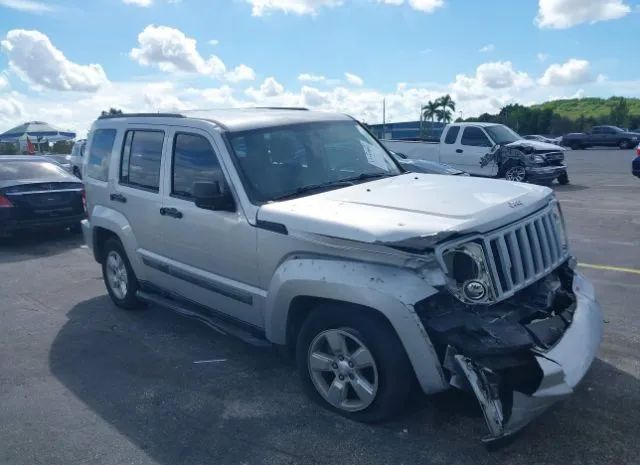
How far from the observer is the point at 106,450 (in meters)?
3.45

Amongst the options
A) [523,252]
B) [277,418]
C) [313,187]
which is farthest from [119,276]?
[523,252]

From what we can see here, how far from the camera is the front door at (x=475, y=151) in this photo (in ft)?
51.7

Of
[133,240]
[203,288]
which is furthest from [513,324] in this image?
[133,240]

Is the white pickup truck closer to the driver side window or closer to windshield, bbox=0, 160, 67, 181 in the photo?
the driver side window

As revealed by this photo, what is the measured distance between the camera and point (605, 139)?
131ft

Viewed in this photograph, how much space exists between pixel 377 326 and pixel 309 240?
683 millimetres

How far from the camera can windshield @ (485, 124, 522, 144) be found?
15.8 m

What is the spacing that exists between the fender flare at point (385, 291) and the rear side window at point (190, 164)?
123cm

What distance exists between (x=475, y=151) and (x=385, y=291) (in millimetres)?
13663

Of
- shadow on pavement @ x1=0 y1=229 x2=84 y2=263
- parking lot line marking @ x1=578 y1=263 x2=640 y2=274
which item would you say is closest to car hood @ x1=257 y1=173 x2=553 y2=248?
parking lot line marking @ x1=578 y1=263 x2=640 y2=274

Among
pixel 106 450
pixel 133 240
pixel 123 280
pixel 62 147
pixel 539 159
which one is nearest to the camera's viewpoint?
pixel 106 450

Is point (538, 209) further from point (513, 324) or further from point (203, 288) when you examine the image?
point (203, 288)

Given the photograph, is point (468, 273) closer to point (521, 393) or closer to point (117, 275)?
point (521, 393)

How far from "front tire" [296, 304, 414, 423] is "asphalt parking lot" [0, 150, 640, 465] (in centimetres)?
15
